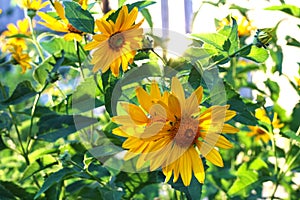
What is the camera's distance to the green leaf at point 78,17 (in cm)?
62

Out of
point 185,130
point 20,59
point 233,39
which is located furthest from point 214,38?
point 20,59

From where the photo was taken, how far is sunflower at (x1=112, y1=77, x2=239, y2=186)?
54cm

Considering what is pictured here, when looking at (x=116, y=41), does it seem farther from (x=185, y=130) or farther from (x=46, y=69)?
(x=46, y=69)

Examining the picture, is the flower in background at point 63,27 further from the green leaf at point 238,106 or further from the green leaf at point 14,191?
the green leaf at point 14,191

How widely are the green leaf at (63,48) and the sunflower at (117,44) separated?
6.5 inches

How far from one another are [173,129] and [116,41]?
0.12 metres

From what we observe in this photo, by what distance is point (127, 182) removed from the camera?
2.63 ft

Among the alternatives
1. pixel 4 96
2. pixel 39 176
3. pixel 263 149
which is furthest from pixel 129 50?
pixel 263 149

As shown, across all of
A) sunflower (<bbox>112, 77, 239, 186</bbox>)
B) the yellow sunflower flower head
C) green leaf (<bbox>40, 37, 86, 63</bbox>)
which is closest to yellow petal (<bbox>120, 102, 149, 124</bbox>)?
sunflower (<bbox>112, 77, 239, 186</bbox>)

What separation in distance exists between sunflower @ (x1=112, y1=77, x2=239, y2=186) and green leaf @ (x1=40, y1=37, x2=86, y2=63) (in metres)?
0.25

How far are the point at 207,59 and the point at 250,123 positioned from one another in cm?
10

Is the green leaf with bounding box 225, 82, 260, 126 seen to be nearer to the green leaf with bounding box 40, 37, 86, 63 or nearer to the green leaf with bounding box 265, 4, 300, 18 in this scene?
the green leaf with bounding box 265, 4, 300, 18

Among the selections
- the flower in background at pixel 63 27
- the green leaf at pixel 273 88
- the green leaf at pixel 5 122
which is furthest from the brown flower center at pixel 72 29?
the green leaf at pixel 273 88

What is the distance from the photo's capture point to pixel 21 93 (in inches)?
31.6
